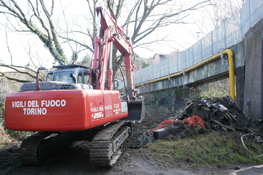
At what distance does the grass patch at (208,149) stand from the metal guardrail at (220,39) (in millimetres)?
4228

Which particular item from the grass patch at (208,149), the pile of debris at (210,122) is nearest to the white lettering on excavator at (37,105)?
the grass patch at (208,149)

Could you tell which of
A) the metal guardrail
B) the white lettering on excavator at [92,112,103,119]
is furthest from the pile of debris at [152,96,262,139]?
the metal guardrail

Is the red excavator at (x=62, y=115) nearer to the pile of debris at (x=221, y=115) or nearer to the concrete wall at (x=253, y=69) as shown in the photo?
the pile of debris at (x=221, y=115)

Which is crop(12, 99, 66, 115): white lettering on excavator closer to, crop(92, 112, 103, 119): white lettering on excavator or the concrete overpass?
crop(92, 112, 103, 119): white lettering on excavator

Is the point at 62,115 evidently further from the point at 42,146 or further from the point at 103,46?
the point at 103,46

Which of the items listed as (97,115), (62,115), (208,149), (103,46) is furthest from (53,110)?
(208,149)

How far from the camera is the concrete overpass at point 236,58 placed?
268 inches

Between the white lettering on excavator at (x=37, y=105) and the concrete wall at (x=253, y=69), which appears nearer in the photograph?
the white lettering on excavator at (x=37, y=105)

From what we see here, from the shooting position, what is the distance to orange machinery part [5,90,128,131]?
3.79 metres

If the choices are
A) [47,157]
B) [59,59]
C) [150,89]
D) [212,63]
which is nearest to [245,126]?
[212,63]

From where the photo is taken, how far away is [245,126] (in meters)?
6.22

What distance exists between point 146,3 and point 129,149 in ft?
33.9

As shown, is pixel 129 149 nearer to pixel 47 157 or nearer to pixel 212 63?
pixel 47 157

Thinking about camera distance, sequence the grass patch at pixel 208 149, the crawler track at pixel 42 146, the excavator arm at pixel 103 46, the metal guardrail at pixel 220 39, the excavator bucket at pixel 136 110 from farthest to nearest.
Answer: the excavator bucket at pixel 136 110
the metal guardrail at pixel 220 39
the excavator arm at pixel 103 46
the grass patch at pixel 208 149
the crawler track at pixel 42 146
